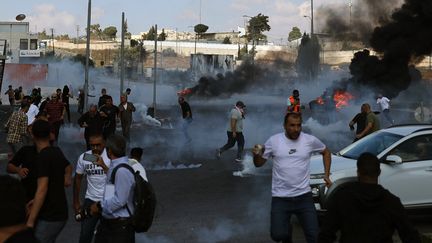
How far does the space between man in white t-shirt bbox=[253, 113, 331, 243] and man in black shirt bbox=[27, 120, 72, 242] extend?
1807mm

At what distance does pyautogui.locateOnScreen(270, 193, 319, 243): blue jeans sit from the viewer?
5594mm

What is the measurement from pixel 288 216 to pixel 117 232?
66.0 inches

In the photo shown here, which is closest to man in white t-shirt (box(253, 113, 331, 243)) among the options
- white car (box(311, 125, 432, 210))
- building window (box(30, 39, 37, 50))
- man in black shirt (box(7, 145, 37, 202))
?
man in black shirt (box(7, 145, 37, 202))

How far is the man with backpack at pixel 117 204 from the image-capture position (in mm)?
4707

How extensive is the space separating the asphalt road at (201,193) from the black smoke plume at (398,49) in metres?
11.2

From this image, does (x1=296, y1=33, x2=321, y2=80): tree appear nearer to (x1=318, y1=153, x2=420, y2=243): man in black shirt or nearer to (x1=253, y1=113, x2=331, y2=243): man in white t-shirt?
(x1=253, y1=113, x2=331, y2=243): man in white t-shirt

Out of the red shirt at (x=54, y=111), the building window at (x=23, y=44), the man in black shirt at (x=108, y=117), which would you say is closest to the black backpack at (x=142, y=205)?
the man in black shirt at (x=108, y=117)

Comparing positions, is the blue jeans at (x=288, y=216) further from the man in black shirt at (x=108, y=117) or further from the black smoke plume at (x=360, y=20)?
the black smoke plume at (x=360, y=20)

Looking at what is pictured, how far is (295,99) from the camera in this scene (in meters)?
19.9

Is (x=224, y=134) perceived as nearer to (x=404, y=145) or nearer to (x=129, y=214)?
(x=404, y=145)

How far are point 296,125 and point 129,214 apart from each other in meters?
1.82

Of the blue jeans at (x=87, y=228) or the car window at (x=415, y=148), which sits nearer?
the blue jeans at (x=87, y=228)

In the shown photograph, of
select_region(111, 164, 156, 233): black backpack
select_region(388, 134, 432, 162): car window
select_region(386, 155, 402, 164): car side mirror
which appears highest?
select_region(388, 134, 432, 162): car window

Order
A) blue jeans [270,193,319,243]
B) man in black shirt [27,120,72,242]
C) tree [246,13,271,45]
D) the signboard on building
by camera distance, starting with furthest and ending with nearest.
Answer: tree [246,13,271,45] < the signboard on building < blue jeans [270,193,319,243] < man in black shirt [27,120,72,242]
